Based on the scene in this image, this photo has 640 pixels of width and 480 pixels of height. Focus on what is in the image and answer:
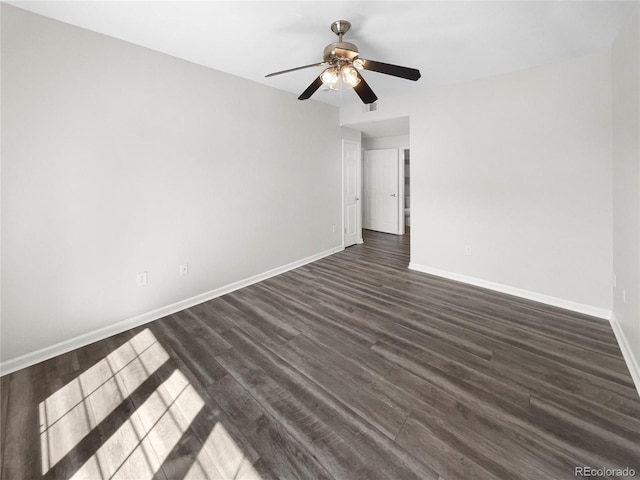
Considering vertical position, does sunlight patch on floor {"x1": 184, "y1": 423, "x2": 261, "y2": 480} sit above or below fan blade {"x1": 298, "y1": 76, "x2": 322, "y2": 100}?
below

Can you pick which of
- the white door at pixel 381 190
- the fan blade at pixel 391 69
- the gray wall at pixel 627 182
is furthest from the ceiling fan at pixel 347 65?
the white door at pixel 381 190

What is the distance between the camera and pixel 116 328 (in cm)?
256

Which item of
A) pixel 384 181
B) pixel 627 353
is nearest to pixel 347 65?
pixel 627 353

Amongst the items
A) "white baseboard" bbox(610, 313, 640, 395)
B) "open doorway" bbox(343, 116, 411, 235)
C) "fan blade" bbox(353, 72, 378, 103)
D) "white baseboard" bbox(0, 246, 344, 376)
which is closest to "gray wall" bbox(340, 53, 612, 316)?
"white baseboard" bbox(610, 313, 640, 395)

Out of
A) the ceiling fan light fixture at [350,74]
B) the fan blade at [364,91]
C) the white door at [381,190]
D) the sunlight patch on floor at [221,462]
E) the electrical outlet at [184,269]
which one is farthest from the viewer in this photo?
the white door at [381,190]

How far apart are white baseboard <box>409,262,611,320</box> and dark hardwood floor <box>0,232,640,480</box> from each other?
167 mm

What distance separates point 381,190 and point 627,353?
513cm

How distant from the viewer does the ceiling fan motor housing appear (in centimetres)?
205

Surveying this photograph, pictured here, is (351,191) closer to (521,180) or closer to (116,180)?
(521,180)

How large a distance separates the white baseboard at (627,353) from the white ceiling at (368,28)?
2382mm

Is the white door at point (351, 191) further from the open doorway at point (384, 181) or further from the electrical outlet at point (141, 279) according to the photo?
the electrical outlet at point (141, 279)

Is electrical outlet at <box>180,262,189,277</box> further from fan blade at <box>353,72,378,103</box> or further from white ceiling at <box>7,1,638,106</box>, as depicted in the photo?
fan blade at <box>353,72,378,103</box>

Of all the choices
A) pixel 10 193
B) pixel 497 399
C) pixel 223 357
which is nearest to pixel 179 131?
pixel 10 193

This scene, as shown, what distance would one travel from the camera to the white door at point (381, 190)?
6506 mm
